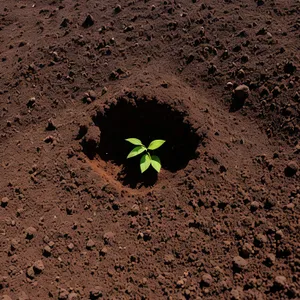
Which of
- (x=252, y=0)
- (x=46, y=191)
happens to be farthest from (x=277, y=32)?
(x=46, y=191)

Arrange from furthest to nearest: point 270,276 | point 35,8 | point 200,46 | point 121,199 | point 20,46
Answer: point 35,8 < point 20,46 < point 200,46 < point 121,199 < point 270,276

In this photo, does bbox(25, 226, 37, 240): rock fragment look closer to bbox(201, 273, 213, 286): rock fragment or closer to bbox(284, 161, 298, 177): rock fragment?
bbox(201, 273, 213, 286): rock fragment

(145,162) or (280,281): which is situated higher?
(145,162)

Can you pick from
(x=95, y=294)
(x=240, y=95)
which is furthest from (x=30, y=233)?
(x=240, y=95)

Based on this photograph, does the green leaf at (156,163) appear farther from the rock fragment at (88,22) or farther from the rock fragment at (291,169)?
the rock fragment at (88,22)

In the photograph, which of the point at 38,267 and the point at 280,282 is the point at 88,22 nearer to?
the point at 38,267

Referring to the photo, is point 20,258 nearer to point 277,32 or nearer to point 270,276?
point 270,276
